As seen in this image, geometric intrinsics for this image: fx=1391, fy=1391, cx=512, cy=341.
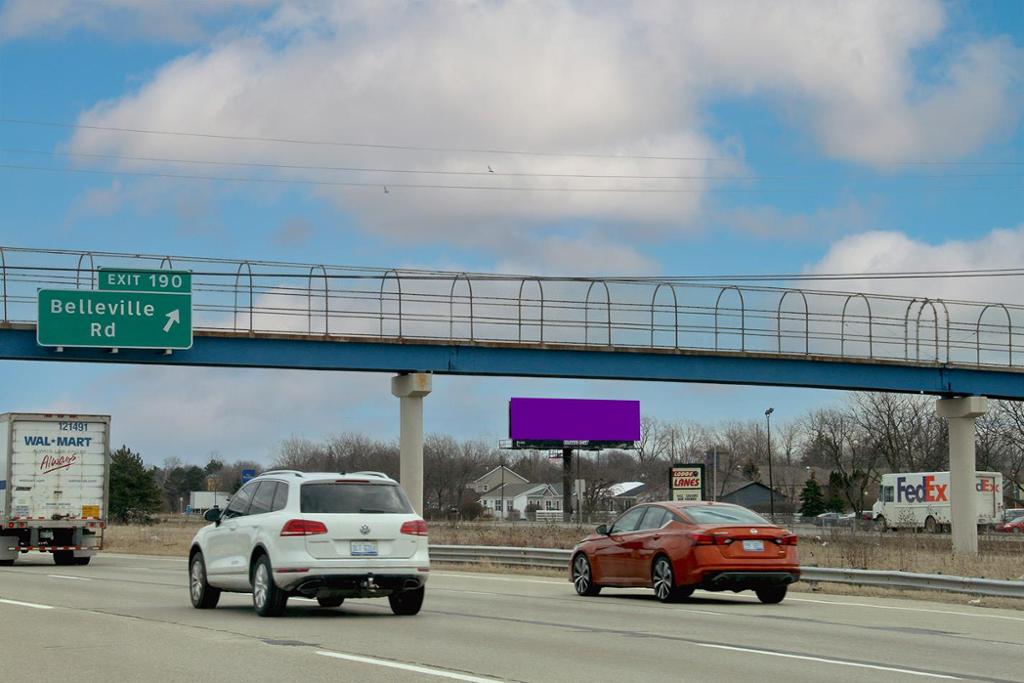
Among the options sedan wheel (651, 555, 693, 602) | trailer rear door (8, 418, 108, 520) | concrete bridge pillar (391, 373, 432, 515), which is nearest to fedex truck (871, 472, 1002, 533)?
concrete bridge pillar (391, 373, 432, 515)

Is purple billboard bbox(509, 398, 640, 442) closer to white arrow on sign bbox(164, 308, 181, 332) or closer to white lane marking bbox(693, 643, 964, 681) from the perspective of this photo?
white arrow on sign bbox(164, 308, 181, 332)

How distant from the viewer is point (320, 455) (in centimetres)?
12962

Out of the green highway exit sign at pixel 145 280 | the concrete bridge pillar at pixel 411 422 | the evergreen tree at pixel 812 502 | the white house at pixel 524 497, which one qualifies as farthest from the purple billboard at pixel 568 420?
the white house at pixel 524 497

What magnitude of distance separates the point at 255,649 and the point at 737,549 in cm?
890

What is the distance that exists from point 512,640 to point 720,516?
695 centimetres

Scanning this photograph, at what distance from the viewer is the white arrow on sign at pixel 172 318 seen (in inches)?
1590

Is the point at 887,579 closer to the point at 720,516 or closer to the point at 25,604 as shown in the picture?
the point at 720,516

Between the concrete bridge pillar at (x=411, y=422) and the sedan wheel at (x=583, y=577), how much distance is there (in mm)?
20561

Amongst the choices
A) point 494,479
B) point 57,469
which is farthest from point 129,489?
point 494,479

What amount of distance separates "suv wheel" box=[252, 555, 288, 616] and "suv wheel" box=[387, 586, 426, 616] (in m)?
1.45

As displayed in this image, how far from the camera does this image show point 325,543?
16.6 meters

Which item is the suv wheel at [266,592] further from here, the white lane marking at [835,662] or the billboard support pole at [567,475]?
the billboard support pole at [567,475]

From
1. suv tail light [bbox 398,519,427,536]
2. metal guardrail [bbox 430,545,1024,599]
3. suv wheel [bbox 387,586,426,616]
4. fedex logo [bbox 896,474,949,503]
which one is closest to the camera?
suv tail light [bbox 398,519,427,536]

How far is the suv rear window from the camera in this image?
1692 cm
